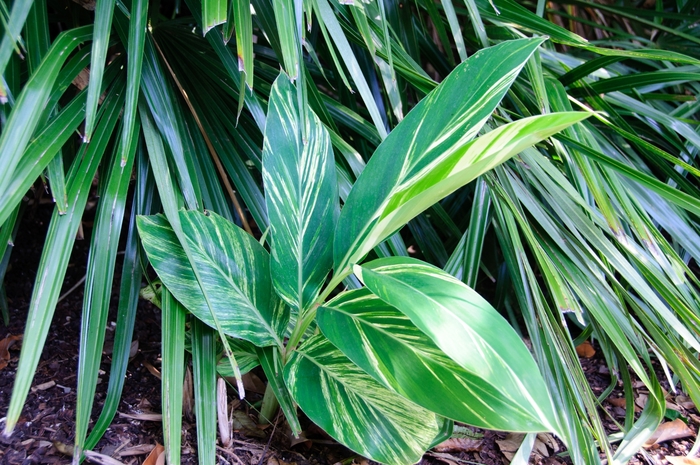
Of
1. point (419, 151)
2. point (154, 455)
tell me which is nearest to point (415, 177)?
point (419, 151)

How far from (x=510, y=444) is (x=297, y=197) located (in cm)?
59

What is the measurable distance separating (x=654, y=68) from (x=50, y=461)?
1.53 metres

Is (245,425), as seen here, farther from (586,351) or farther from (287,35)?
(586,351)

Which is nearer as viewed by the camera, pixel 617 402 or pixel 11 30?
pixel 11 30

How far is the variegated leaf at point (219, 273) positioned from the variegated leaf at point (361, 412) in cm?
8

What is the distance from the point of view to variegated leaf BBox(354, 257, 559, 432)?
1.51ft

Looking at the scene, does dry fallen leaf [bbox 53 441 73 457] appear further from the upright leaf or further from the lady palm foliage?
the upright leaf

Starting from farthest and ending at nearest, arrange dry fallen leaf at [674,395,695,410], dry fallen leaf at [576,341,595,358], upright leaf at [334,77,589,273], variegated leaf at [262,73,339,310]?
dry fallen leaf at [576,341,595,358]
dry fallen leaf at [674,395,695,410]
variegated leaf at [262,73,339,310]
upright leaf at [334,77,589,273]

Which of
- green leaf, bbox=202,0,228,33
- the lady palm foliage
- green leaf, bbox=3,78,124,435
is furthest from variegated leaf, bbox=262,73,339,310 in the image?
green leaf, bbox=3,78,124,435

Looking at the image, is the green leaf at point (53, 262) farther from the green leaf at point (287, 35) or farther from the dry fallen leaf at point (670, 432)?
the dry fallen leaf at point (670, 432)

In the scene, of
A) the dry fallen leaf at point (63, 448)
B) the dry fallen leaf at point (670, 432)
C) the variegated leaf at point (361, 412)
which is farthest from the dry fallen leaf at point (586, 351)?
the dry fallen leaf at point (63, 448)

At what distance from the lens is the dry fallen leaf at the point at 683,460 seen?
91 centimetres

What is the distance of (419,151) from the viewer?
2.05ft

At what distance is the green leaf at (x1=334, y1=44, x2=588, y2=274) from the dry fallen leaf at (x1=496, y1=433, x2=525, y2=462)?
499mm
